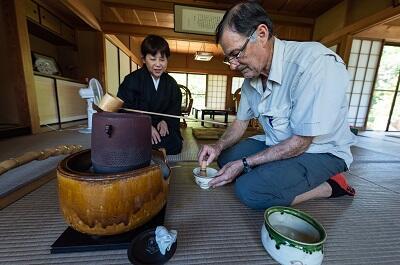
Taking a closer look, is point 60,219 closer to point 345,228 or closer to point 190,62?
point 345,228

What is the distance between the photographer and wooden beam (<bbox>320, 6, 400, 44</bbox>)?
2827 mm

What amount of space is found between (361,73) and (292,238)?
5.61 m

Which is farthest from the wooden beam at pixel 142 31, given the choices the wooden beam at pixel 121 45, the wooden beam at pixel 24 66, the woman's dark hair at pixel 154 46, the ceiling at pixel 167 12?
the woman's dark hair at pixel 154 46

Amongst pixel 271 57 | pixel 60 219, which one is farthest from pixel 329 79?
pixel 60 219

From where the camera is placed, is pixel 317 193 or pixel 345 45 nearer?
pixel 317 193

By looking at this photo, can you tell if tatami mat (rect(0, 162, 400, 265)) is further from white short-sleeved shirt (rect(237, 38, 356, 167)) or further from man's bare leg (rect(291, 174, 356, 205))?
white short-sleeved shirt (rect(237, 38, 356, 167))

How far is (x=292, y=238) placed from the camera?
2.39 ft

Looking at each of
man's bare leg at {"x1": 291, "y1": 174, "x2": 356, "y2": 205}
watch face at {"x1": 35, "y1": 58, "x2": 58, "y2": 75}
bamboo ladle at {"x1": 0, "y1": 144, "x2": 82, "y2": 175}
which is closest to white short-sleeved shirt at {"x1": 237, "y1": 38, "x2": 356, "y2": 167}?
man's bare leg at {"x1": 291, "y1": 174, "x2": 356, "y2": 205}

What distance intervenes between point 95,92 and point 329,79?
251 centimetres

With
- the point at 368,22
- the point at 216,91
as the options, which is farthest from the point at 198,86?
the point at 368,22

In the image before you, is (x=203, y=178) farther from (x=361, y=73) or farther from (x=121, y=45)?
(x=361, y=73)

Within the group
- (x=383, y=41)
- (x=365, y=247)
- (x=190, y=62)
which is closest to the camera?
(x=365, y=247)

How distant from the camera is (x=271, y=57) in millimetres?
958

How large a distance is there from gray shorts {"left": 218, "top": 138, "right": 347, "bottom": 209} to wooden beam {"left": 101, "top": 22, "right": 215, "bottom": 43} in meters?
3.73
